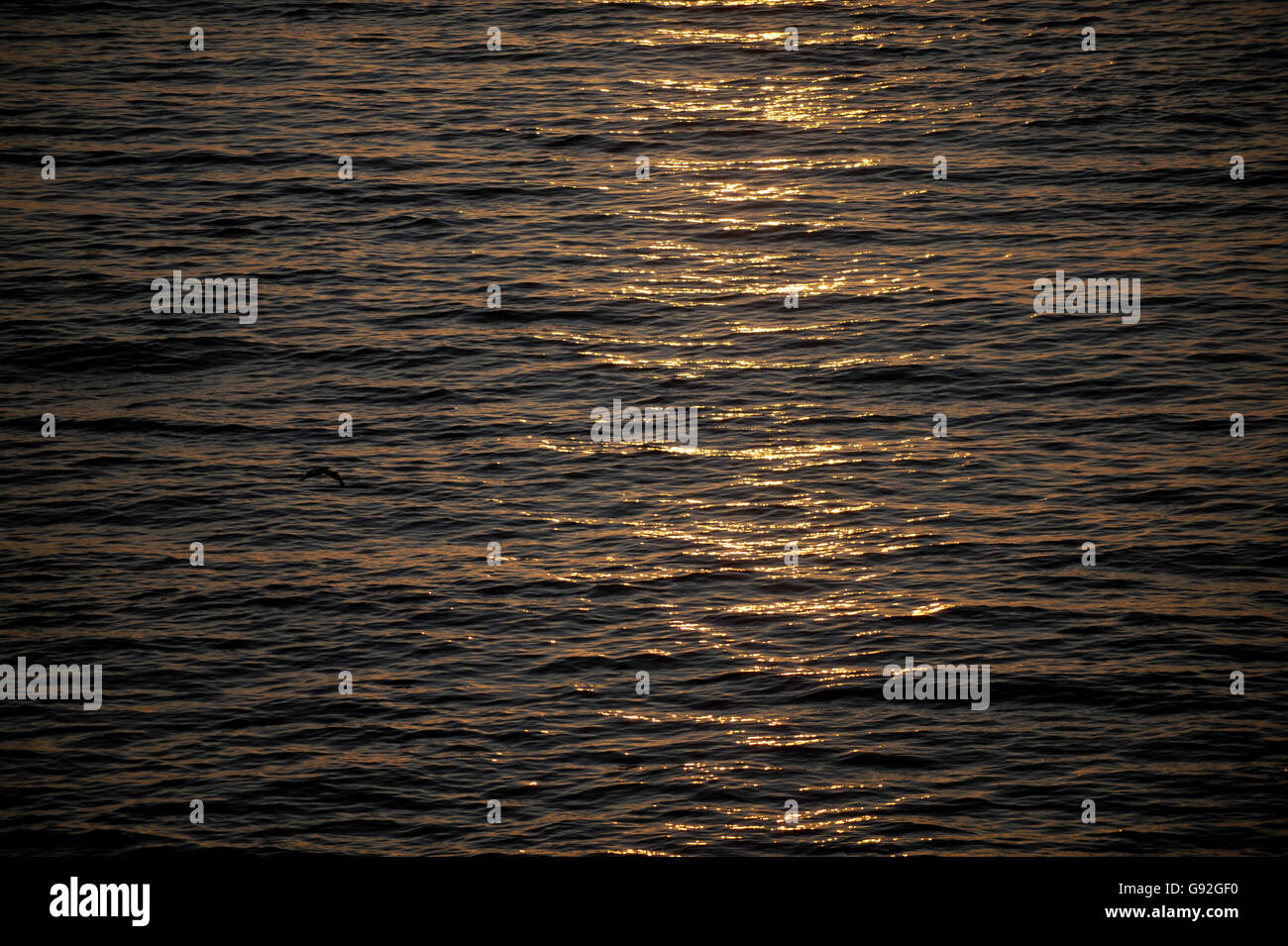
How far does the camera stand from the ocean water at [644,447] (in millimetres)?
28797

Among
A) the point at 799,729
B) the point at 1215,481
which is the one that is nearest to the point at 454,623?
the point at 799,729

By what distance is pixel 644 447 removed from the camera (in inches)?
1640

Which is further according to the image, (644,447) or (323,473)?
(644,447)

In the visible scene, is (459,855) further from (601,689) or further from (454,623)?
(454,623)

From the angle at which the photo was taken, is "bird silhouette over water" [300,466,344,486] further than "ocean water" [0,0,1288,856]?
Yes

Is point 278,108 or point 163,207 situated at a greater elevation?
point 278,108

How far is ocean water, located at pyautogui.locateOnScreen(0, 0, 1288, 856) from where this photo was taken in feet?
94.5

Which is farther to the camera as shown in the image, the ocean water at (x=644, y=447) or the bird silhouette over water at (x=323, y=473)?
the bird silhouette over water at (x=323, y=473)

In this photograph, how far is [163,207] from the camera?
54188mm

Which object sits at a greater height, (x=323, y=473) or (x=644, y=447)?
(x=644, y=447)

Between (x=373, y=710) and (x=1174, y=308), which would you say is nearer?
(x=373, y=710)
